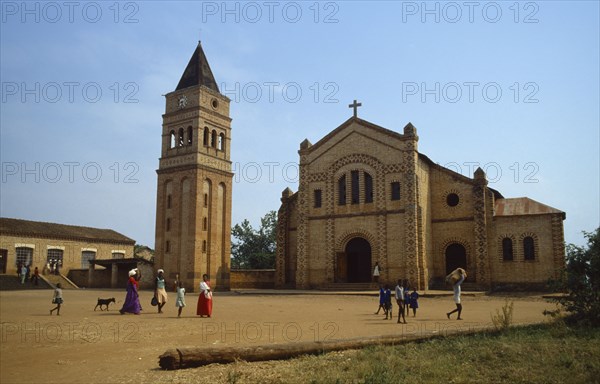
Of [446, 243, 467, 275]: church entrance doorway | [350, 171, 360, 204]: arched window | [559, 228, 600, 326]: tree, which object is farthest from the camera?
[350, 171, 360, 204]: arched window

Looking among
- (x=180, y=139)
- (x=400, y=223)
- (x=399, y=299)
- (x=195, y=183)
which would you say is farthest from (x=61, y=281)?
(x=399, y=299)

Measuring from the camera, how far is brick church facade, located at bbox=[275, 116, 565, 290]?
3094 centimetres

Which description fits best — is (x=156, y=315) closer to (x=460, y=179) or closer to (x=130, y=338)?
(x=130, y=338)

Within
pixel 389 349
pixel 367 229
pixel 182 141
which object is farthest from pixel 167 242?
pixel 389 349

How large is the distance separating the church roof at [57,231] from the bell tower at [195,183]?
12.8 m

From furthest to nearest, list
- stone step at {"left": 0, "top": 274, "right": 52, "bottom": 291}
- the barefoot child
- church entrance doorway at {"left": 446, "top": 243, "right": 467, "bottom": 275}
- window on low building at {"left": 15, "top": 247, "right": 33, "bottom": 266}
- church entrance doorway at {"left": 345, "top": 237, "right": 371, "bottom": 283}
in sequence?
1. window on low building at {"left": 15, "top": 247, "right": 33, "bottom": 266}
2. stone step at {"left": 0, "top": 274, "right": 52, "bottom": 291}
3. church entrance doorway at {"left": 345, "top": 237, "right": 371, "bottom": 283}
4. church entrance doorway at {"left": 446, "top": 243, "right": 467, "bottom": 275}
5. the barefoot child

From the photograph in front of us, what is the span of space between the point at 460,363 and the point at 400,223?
22789 mm

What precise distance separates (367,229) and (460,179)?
22.7 feet

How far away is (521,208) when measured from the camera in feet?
105

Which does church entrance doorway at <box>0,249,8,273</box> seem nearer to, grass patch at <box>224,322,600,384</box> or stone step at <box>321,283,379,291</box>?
stone step at <box>321,283,379,291</box>

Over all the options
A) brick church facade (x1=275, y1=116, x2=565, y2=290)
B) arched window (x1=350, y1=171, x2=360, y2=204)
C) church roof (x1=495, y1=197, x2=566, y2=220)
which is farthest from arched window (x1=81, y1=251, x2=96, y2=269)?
church roof (x1=495, y1=197, x2=566, y2=220)

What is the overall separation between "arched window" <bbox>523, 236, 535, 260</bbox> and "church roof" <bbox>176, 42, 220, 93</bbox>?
82.4 ft

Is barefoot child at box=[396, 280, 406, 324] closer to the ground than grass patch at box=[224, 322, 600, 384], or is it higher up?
higher up

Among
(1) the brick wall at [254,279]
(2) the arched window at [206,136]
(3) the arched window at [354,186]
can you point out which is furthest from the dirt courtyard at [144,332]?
(2) the arched window at [206,136]
